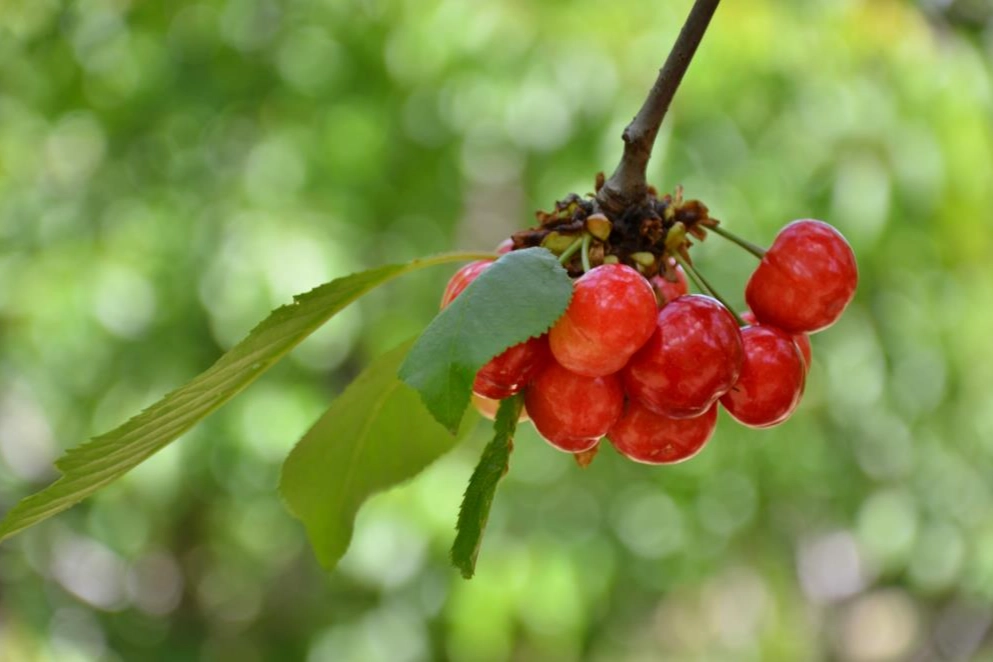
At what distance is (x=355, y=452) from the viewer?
2.52 feet

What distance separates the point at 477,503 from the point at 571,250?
152 mm

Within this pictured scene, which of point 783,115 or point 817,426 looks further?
point 817,426

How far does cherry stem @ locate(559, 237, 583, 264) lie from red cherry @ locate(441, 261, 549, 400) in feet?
0.13

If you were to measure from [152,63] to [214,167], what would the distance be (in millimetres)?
240

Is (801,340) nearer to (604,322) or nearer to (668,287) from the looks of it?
(668,287)

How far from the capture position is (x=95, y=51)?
2.37 m

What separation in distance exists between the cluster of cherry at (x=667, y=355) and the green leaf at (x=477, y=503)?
5 centimetres

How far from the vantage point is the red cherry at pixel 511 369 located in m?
0.61

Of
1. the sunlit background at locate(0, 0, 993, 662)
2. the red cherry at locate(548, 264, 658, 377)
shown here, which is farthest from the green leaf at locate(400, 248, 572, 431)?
the sunlit background at locate(0, 0, 993, 662)

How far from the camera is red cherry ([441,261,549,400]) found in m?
0.61

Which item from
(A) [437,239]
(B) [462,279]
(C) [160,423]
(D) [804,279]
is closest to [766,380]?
(D) [804,279]

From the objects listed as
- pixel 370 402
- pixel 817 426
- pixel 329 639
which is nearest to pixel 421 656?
pixel 329 639

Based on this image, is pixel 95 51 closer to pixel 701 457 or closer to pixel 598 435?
pixel 701 457

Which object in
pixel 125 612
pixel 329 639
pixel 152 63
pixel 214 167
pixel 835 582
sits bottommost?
pixel 835 582
